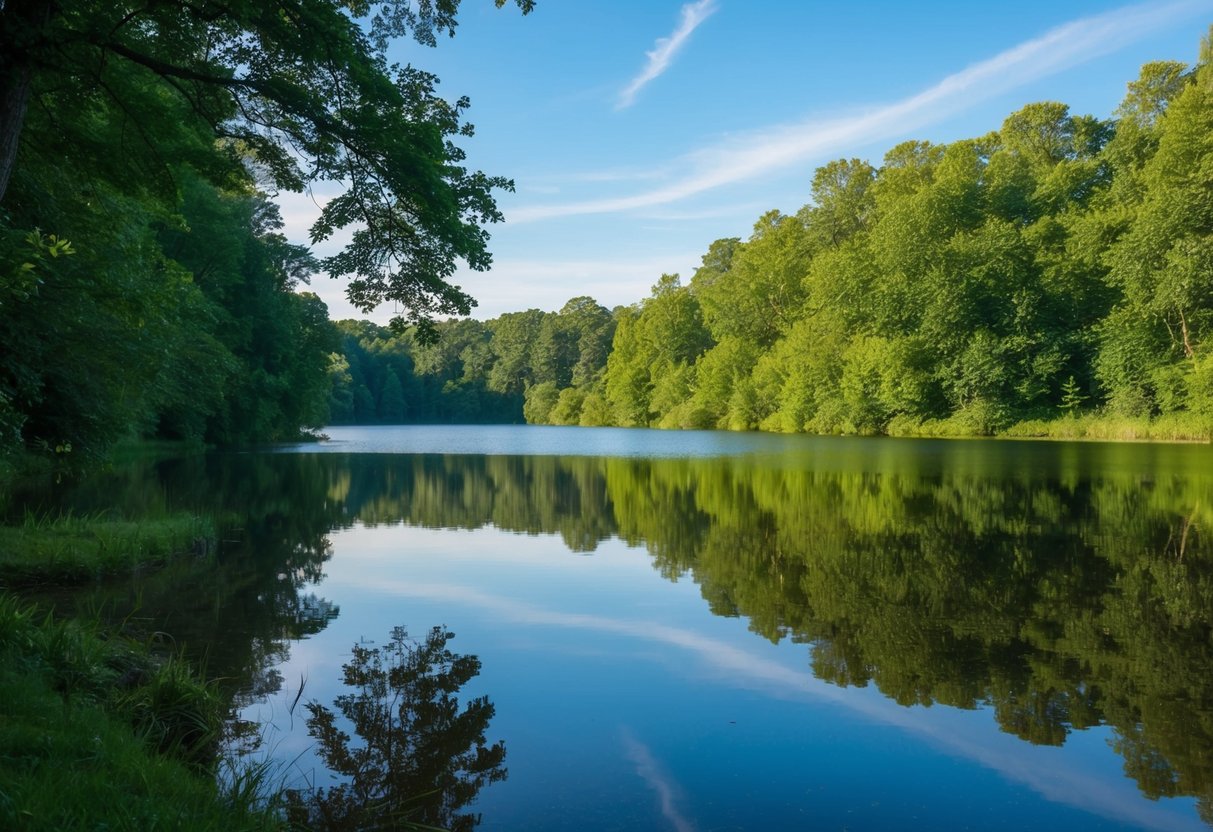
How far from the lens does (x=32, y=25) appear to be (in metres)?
5.98

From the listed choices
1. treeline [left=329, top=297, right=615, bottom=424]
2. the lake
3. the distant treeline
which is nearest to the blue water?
the lake

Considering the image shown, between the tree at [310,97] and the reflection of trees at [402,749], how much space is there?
13.1 ft

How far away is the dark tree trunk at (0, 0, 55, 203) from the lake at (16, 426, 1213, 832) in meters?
4.43

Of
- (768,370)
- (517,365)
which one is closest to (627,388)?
(768,370)

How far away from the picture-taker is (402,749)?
18.5ft

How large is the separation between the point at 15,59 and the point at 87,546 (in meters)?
6.78

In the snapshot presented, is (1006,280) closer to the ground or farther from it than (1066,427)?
farther from it

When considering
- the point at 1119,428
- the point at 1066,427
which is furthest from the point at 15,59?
the point at 1066,427

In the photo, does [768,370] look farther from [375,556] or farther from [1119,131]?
[375,556]

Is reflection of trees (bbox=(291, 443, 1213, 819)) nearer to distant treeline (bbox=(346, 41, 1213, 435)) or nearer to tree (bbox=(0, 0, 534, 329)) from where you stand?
tree (bbox=(0, 0, 534, 329))

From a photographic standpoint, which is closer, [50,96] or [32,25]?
[32,25]

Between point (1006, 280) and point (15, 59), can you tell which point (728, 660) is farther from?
point (1006, 280)

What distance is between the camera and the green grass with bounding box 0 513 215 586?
9.95 meters

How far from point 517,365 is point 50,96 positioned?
11719 cm
